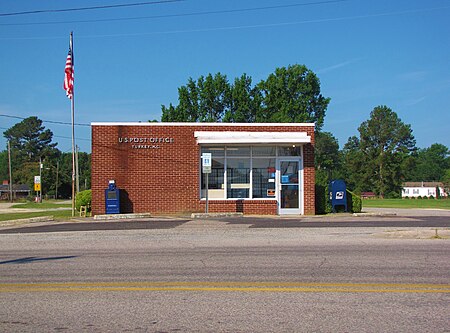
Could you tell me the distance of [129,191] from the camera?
2278cm

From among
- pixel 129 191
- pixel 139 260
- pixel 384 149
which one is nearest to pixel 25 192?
pixel 384 149

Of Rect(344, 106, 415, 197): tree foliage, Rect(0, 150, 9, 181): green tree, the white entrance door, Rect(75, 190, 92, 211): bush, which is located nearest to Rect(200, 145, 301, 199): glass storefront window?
the white entrance door

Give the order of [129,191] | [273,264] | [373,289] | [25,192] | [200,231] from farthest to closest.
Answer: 1. [25,192]
2. [129,191]
3. [200,231]
4. [273,264]
5. [373,289]

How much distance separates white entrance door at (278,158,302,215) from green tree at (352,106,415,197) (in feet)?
238

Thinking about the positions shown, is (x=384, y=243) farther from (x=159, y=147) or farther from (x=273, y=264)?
(x=159, y=147)

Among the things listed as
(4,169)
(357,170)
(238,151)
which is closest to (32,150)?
(4,169)

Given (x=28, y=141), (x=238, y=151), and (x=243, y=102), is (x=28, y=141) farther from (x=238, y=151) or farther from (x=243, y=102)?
(x=238, y=151)

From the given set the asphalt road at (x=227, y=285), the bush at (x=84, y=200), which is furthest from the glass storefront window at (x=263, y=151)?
the asphalt road at (x=227, y=285)

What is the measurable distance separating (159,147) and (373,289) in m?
16.0

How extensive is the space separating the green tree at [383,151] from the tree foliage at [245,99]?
46821mm

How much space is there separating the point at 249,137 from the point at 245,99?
26.0 metres

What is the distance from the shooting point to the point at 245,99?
4822 centimetres

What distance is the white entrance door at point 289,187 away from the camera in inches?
915

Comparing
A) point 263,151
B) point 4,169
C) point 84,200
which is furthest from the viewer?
point 4,169
